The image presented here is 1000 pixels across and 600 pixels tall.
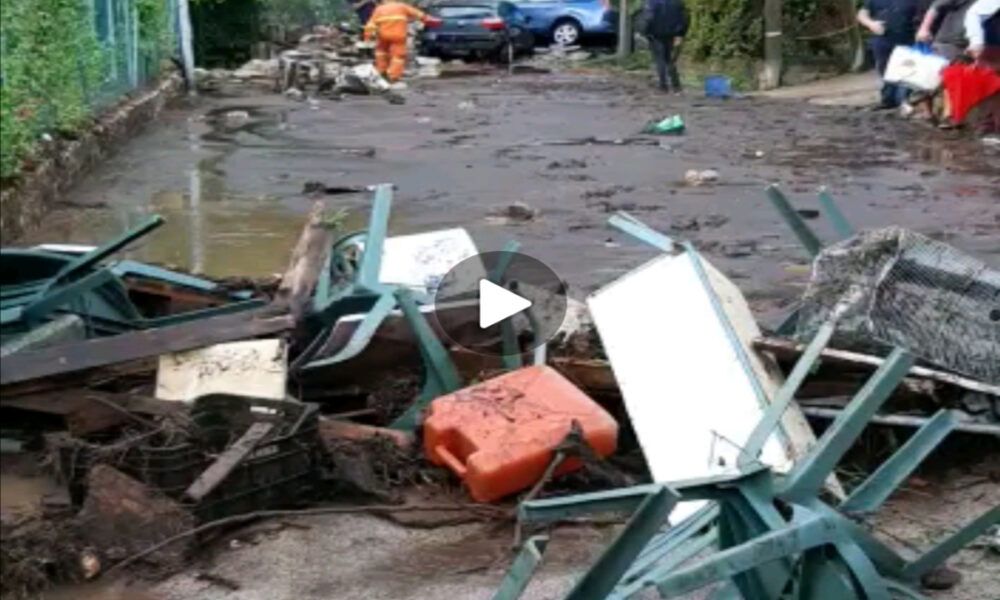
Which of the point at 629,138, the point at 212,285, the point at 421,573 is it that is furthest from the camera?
the point at 629,138

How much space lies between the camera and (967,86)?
17172mm

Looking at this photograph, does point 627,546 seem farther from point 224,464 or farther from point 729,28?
point 729,28

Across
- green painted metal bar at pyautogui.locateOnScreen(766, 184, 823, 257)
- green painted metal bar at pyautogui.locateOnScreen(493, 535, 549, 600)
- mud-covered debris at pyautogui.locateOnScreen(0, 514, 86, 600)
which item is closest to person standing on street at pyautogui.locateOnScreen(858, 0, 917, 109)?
green painted metal bar at pyautogui.locateOnScreen(766, 184, 823, 257)

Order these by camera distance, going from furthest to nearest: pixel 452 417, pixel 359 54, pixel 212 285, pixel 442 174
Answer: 1. pixel 359 54
2. pixel 442 174
3. pixel 212 285
4. pixel 452 417

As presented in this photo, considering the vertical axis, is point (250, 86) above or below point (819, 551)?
below

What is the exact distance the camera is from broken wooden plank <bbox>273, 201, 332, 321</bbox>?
6254 mm

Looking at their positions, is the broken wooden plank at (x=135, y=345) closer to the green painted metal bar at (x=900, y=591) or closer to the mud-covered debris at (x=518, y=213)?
the green painted metal bar at (x=900, y=591)

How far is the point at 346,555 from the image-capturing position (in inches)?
200

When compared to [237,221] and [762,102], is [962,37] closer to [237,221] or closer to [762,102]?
A: [762,102]

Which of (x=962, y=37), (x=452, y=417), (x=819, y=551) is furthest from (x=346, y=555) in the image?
(x=962, y=37)

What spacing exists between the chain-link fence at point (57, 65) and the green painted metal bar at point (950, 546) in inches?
259

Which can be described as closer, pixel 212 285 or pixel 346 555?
pixel 346 555

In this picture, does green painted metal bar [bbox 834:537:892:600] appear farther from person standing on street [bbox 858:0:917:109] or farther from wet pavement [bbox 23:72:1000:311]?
person standing on street [bbox 858:0:917:109]

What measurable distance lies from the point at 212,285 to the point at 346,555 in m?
1.94
